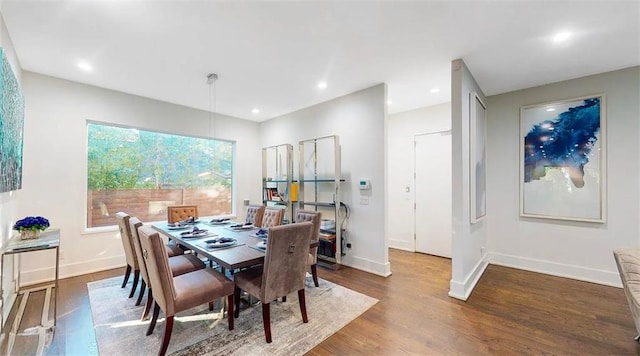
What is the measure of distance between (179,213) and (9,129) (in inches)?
82.9

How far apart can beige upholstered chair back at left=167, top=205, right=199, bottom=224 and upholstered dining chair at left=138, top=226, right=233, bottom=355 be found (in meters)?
2.00

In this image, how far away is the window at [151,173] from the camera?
393 centimetres

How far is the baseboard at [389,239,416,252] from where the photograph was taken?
4836 millimetres

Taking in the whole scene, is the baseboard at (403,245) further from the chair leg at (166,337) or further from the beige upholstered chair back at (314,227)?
the chair leg at (166,337)

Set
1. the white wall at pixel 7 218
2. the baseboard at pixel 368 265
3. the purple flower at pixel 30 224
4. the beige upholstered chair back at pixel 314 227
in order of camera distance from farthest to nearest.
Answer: the baseboard at pixel 368 265
the beige upholstered chair back at pixel 314 227
the purple flower at pixel 30 224
the white wall at pixel 7 218

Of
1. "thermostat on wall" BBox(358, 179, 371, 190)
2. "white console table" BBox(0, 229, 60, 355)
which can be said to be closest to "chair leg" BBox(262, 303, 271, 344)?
A: "white console table" BBox(0, 229, 60, 355)

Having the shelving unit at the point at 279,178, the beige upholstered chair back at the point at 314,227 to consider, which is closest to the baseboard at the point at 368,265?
the beige upholstered chair back at the point at 314,227

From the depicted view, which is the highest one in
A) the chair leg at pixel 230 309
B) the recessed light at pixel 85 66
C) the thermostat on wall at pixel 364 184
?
the recessed light at pixel 85 66

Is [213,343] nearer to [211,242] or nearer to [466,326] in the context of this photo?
[211,242]

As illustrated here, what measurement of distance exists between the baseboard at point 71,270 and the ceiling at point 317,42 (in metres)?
2.66

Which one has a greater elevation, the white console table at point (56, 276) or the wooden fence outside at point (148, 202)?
the wooden fence outside at point (148, 202)

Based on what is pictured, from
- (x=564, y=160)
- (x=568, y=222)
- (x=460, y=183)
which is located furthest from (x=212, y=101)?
(x=568, y=222)

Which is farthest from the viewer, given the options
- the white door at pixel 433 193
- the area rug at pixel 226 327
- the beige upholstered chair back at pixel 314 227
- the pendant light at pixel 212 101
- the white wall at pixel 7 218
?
the white door at pixel 433 193

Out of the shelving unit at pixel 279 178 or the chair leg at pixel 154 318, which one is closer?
the chair leg at pixel 154 318
